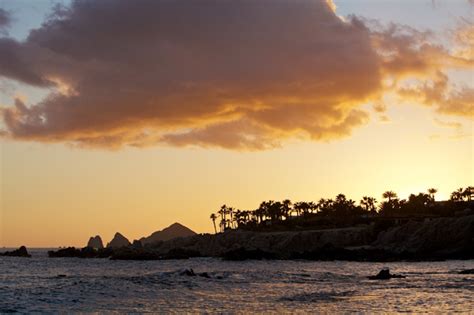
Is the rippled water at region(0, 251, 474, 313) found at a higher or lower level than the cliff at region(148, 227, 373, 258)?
lower

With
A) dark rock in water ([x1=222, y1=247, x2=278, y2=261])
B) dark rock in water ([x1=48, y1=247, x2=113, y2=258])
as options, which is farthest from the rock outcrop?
dark rock in water ([x1=48, y1=247, x2=113, y2=258])

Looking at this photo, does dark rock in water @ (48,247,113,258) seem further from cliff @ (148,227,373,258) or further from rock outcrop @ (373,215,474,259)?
rock outcrop @ (373,215,474,259)

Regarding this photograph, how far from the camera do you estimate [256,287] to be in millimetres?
52656

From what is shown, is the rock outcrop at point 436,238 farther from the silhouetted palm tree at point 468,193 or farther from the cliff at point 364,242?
the silhouetted palm tree at point 468,193

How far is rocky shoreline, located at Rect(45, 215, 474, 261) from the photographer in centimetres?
10917

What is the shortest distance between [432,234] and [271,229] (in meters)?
66.8

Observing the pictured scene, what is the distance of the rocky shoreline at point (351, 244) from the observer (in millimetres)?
109169

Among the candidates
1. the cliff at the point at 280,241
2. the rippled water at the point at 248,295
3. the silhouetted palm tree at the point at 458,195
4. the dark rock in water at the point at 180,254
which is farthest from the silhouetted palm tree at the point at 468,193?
the rippled water at the point at 248,295

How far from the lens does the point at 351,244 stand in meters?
136

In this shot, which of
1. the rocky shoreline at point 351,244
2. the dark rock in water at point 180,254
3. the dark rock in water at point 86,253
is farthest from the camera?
the dark rock in water at point 86,253

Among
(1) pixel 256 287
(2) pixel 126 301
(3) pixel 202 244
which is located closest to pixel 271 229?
(3) pixel 202 244

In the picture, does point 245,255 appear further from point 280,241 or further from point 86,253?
point 86,253

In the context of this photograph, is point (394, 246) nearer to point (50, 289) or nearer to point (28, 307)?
point (50, 289)

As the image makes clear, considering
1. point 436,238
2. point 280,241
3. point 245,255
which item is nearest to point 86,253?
point 280,241
